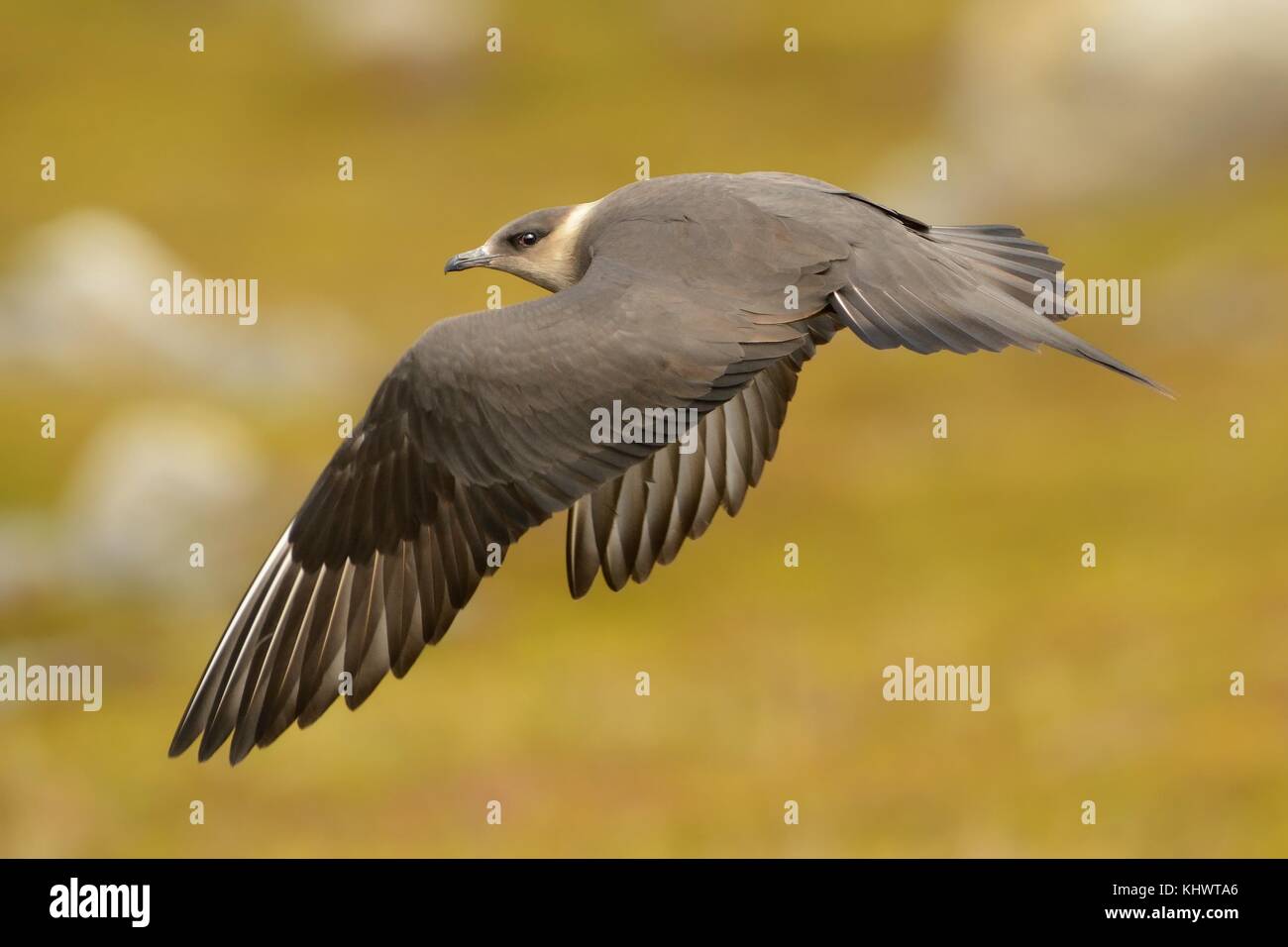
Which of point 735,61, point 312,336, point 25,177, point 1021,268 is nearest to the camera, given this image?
point 1021,268

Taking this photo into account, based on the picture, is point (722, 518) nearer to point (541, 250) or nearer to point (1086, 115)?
point (1086, 115)

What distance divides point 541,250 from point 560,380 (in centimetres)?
151

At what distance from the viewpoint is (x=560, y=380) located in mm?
6570

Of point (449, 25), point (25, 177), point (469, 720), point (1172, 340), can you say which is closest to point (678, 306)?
point (469, 720)

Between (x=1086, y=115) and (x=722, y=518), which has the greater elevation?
(x=1086, y=115)

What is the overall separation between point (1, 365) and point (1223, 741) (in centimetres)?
1631

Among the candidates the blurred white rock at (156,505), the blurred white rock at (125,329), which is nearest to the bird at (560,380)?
the blurred white rock at (156,505)

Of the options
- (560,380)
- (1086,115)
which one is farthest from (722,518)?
(560,380)

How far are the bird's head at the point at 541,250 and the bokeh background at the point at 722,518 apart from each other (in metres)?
9.87

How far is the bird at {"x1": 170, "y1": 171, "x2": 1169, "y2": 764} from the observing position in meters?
6.58

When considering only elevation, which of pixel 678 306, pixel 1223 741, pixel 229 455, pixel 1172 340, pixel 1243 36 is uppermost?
pixel 1243 36

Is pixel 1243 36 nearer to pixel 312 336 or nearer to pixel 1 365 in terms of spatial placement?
pixel 312 336

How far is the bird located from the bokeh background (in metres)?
10.4

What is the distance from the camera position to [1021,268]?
24.6ft
